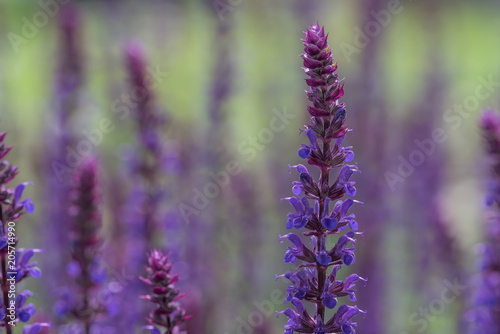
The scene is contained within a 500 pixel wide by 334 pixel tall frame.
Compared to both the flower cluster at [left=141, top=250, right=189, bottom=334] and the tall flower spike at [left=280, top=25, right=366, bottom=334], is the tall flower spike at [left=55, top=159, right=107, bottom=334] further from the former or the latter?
the tall flower spike at [left=280, top=25, right=366, bottom=334]

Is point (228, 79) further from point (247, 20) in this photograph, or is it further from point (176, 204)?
point (247, 20)

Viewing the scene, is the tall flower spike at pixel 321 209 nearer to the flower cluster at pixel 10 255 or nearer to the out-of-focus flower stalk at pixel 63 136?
the flower cluster at pixel 10 255

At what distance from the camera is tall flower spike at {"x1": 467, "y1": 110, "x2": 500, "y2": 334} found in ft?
13.6

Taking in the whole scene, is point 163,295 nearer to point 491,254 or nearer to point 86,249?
point 86,249

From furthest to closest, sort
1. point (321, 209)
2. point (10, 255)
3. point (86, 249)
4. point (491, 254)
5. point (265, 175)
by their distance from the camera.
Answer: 1. point (265, 175)
2. point (491, 254)
3. point (86, 249)
4. point (10, 255)
5. point (321, 209)

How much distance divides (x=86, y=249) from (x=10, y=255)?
84cm

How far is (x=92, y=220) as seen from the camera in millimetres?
3725

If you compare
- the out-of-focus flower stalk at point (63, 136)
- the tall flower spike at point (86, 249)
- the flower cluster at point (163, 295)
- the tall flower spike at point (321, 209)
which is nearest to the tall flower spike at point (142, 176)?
the tall flower spike at point (86, 249)

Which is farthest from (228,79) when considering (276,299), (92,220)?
(92,220)

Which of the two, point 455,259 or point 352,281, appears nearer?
point 352,281

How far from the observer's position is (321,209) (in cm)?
273

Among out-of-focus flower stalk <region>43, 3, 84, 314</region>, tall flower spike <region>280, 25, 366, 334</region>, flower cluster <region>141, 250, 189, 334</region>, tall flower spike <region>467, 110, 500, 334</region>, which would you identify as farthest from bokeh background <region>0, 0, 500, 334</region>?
tall flower spike <region>280, 25, 366, 334</region>

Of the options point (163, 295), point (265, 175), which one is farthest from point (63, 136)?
point (265, 175)

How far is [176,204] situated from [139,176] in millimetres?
2618
